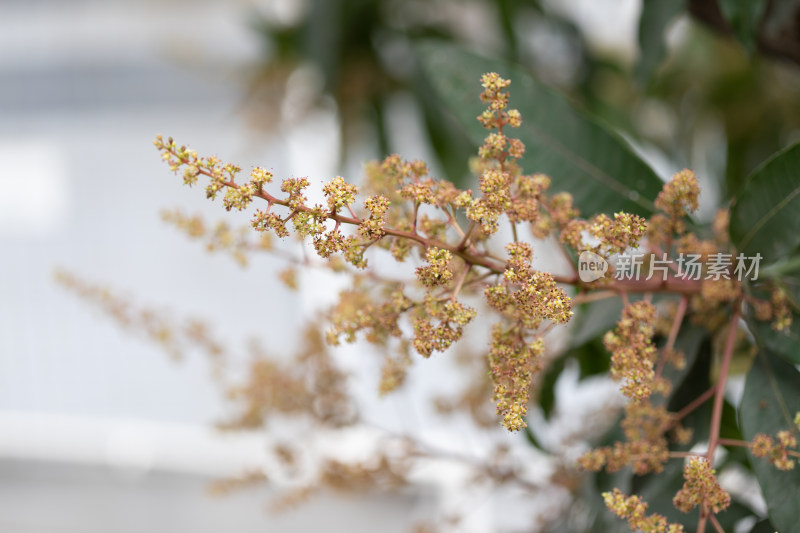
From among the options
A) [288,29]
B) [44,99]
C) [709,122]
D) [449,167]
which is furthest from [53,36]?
[709,122]

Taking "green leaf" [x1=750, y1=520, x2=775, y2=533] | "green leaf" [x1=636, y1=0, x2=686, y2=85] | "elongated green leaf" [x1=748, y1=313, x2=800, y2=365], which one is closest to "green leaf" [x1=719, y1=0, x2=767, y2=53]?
"green leaf" [x1=636, y1=0, x2=686, y2=85]

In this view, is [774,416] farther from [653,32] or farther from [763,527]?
[653,32]

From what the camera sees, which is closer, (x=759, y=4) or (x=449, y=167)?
(x=759, y=4)

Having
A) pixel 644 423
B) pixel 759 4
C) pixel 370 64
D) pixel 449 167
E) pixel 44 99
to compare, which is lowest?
pixel 644 423

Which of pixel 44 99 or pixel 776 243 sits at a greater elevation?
pixel 44 99

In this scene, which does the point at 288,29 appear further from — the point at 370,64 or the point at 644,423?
the point at 644,423

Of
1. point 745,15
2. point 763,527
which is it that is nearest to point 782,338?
point 763,527

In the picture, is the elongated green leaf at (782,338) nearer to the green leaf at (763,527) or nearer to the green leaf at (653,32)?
the green leaf at (763,527)
